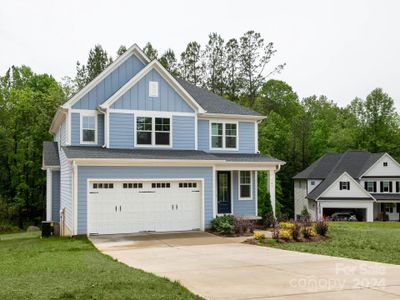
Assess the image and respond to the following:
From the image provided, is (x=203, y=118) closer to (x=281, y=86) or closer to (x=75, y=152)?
(x=75, y=152)

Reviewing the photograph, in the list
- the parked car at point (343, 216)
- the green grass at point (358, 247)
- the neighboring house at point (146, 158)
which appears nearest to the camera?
the green grass at point (358, 247)

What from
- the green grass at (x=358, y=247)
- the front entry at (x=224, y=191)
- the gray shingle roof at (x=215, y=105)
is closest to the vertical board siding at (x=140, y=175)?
the front entry at (x=224, y=191)

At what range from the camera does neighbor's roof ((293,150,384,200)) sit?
52.7 metres

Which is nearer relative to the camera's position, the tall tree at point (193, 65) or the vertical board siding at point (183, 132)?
the vertical board siding at point (183, 132)

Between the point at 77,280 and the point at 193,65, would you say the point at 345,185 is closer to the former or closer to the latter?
the point at 193,65

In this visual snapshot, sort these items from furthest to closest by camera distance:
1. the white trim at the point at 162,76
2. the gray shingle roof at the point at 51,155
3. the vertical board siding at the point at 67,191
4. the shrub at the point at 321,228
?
the gray shingle roof at the point at 51,155, the white trim at the point at 162,76, the vertical board siding at the point at 67,191, the shrub at the point at 321,228

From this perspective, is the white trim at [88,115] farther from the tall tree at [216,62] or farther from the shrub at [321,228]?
the tall tree at [216,62]

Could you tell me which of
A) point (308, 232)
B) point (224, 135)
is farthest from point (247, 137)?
point (308, 232)

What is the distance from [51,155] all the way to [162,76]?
26.8ft

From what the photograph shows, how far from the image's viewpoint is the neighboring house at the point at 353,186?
50969 millimetres

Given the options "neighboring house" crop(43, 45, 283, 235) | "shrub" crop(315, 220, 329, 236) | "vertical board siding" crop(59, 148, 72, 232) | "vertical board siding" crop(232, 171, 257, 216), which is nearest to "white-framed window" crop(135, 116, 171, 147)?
"neighboring house" crop(43, 45, 283, 235)

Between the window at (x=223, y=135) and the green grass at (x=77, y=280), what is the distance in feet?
38.8

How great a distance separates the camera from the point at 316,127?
66.8 metres

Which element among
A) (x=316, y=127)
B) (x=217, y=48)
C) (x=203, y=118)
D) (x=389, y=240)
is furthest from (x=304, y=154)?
(x=389, y=240)
